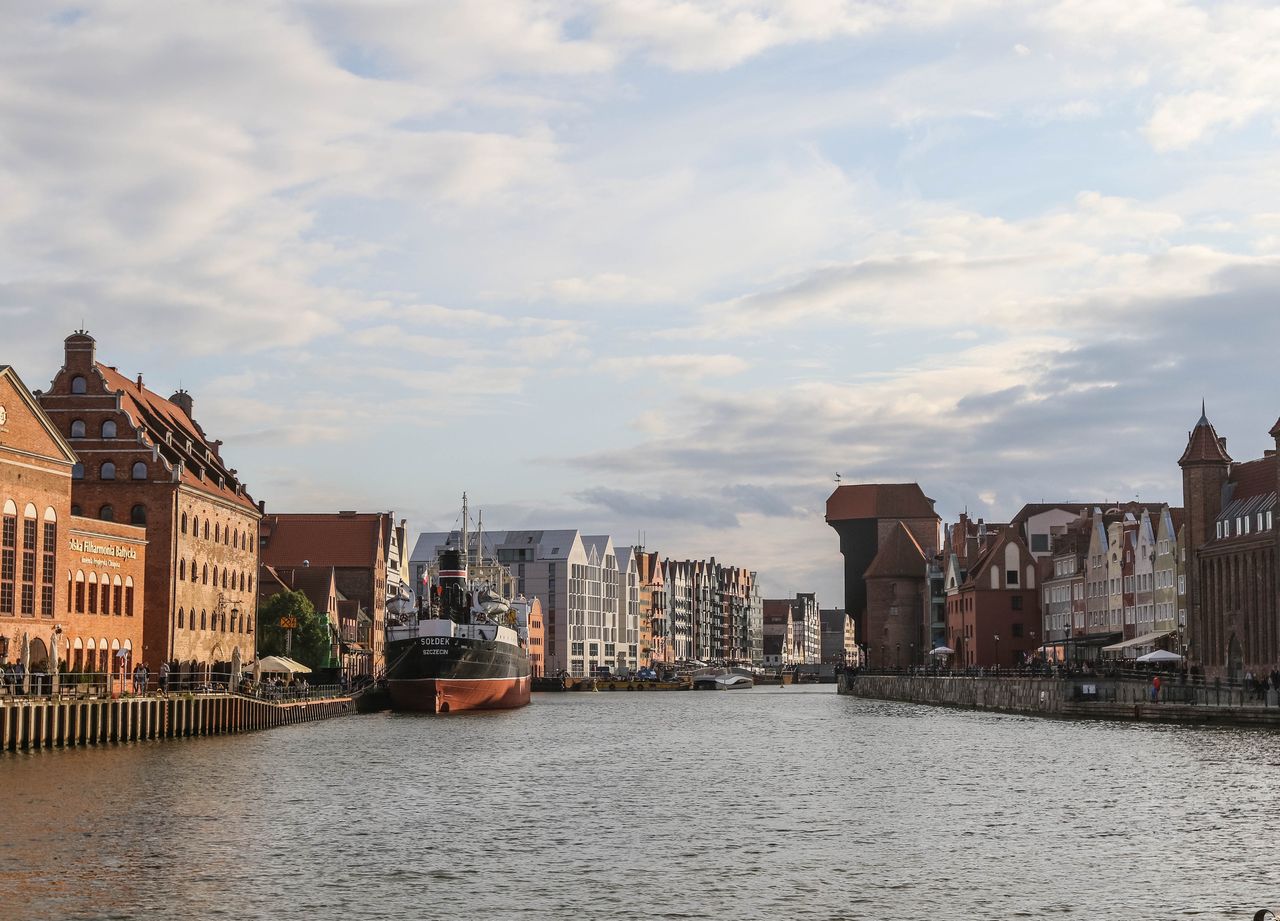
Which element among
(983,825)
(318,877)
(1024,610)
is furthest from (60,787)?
(1024,610)

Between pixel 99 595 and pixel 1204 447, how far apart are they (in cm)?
6788

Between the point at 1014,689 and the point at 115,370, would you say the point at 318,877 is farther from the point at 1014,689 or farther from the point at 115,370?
the point at 1014,689

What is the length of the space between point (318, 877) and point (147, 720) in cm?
3517

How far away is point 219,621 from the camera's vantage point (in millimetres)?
96625

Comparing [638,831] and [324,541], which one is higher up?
[324,541]

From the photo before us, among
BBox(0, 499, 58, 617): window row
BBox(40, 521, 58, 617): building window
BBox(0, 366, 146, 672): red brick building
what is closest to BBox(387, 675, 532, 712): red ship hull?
BBox(0, 366, 146, 672): red brick building

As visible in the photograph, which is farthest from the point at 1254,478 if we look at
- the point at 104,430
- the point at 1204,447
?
the point at 104,430

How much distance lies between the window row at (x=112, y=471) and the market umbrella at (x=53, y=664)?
678 inches

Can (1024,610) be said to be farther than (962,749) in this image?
Yes

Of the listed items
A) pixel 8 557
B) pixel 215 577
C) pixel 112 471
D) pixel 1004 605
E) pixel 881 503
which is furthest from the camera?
pixel 881 503

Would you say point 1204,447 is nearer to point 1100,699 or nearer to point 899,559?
point 1100,699

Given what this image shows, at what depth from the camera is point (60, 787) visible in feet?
142

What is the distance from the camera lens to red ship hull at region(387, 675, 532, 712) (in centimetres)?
9725

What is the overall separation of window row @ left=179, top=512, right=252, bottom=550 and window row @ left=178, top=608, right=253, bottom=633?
4084mm
